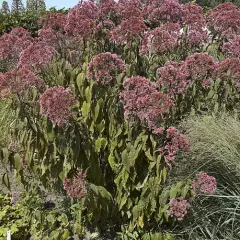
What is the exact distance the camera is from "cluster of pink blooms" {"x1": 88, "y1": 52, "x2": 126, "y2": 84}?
9.05 feet

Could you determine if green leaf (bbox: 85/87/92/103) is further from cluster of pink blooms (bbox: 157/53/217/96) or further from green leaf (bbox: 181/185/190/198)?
green leaf (bbox: 181/185/190/198)

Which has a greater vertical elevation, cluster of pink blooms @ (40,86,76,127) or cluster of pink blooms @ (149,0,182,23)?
cluster of pink blooms @ (149,0,182,23)

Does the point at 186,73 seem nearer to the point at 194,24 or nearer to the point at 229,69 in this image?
the point at 229,69

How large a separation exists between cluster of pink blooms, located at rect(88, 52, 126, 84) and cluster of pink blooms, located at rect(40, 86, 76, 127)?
1.07ft

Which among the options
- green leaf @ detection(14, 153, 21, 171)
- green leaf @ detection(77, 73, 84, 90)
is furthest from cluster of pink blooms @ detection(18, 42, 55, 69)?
green leaf @ detection(14, 153, 21, 171)

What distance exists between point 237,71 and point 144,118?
3.38 ft

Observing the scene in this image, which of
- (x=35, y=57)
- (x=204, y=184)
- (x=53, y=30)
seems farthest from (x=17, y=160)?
(x=53, y=30)

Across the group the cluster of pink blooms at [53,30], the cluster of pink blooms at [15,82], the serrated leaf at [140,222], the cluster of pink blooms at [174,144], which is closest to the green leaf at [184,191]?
the cluster of pink blooms at [174,144]

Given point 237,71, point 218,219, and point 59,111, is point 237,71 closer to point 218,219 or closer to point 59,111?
point 218,219

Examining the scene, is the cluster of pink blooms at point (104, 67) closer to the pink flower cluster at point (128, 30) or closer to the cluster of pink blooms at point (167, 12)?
the pink flower cluster at point (128, 30)

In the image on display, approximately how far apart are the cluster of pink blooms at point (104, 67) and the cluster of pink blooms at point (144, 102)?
20cm

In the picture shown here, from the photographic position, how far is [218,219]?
313 centimetres

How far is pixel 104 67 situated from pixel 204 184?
95cm

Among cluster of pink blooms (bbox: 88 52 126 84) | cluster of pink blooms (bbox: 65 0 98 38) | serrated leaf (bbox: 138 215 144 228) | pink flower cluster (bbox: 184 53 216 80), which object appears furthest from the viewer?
cluster of pink blooms (bbox: 65 0 98 38)
